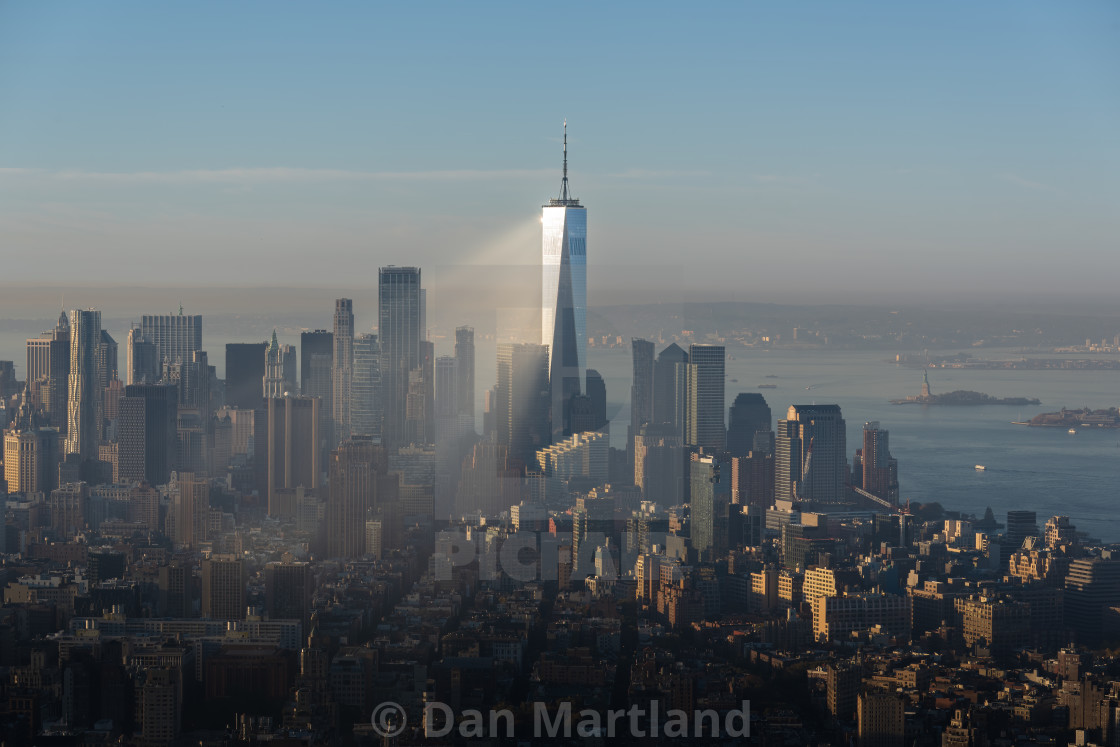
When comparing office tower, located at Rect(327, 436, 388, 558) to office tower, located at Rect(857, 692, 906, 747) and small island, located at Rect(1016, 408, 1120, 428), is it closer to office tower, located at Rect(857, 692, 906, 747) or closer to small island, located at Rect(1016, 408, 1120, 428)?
office tower, located at Rect(857, 692, 906, 747)

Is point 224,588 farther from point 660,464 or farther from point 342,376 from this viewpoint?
point 342,376

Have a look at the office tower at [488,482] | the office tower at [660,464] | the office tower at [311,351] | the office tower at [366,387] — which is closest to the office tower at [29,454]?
the office tower at [311,351]

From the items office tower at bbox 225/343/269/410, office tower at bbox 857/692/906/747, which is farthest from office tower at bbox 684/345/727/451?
office tower at bbox 857/692/906/747

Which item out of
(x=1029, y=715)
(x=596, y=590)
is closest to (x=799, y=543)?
(x=596, y=590)

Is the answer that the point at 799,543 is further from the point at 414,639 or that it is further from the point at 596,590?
the point at 414,639

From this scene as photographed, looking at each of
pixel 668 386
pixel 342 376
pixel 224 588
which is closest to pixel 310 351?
pixel 342 376

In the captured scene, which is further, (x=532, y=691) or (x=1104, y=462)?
(x=1104, y=462)

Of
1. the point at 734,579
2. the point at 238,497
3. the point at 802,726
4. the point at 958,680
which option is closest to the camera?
the point at 802,726
